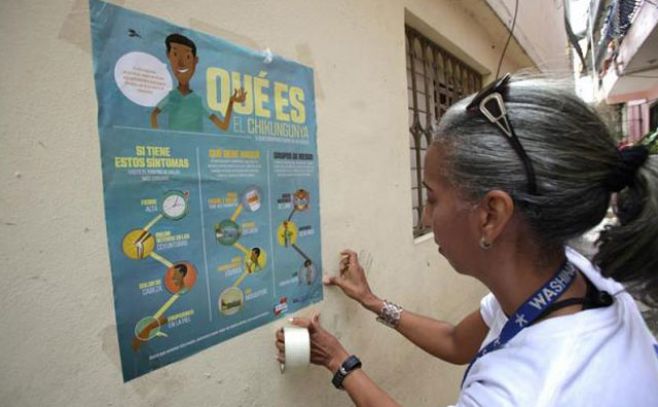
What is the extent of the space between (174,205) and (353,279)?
75 centimetres

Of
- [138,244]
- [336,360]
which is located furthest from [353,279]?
[138,244]

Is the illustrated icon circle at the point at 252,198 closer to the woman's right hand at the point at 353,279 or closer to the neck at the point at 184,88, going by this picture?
the neck at the point at 184,88

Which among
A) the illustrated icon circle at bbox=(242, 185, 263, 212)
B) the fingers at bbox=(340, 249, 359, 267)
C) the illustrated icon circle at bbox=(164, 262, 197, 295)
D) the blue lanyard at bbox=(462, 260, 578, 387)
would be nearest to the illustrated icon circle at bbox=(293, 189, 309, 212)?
the illustrated icon circle at bbox=(242, 185, 263, 212)

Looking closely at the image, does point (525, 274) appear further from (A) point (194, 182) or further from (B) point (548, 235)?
(A) point (194, 182)

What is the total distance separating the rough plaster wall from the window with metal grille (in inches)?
13.5

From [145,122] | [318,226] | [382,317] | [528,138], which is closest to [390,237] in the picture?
[382,317]

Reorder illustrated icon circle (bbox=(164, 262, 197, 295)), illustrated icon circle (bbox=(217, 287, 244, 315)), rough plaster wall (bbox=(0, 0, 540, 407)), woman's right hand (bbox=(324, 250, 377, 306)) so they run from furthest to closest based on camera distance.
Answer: woman's right hand (bbox=(324, 250, 377, 306))
illustrated icon circle (bbox=(217, 287, 244, 315))
illustrated icon circle (bbox=(164, 262, 197, 295))
rough plaster wall (bbox=(0, 0, 540, 407))

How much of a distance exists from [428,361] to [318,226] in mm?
1303

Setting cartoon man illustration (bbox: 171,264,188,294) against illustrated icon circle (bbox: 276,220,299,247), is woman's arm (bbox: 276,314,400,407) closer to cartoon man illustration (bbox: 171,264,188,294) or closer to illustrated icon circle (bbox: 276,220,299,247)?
illustrated icon circle (bbox: 276,220,299,247)

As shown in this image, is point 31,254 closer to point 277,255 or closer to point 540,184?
point 277,255

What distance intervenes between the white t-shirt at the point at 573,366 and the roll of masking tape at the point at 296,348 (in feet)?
1.57

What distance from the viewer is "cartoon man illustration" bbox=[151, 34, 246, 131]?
889 mm

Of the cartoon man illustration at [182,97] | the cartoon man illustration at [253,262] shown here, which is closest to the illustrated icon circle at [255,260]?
the cartoon man illustration at [253,262]

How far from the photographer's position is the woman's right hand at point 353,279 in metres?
1.42
